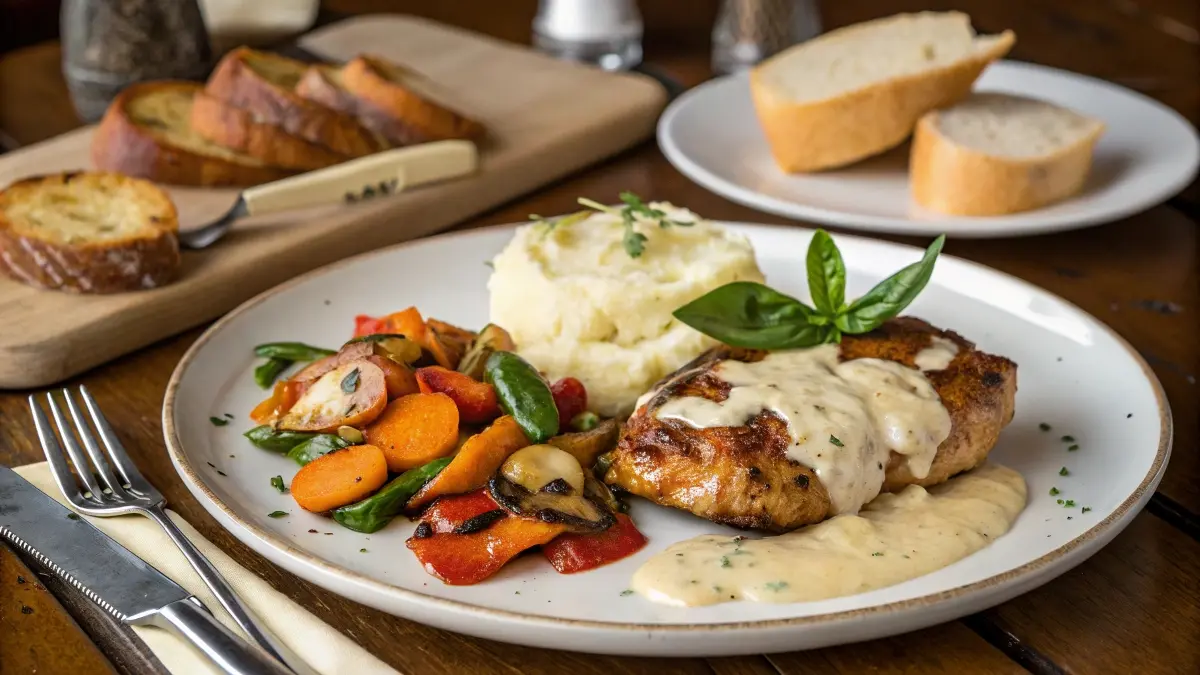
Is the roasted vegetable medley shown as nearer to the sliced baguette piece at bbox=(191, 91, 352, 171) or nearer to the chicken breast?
the chicken breast

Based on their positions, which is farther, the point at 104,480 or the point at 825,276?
the point at 825,276

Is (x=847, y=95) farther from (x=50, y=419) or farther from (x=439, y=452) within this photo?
(x=50, y=419)

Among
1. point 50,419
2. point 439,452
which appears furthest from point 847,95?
point 50,419

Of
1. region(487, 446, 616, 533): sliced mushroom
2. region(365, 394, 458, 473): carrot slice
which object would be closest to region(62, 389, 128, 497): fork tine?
region(365, 394, 458, 473): carrot slice

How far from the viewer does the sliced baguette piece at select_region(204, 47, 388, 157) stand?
4523mm

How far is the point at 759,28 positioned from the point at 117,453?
12.3 feet

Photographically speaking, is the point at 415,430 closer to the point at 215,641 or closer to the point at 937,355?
the point at 215,641

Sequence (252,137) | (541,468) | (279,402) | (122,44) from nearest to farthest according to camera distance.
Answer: (541,468)
(279,402)
(252,137)
(122,44)

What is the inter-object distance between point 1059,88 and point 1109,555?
3.24m

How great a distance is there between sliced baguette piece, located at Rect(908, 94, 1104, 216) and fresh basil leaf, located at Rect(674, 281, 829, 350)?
153cm

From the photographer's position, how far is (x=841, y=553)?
2.38 meters

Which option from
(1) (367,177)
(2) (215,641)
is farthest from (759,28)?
(2) (215,641)

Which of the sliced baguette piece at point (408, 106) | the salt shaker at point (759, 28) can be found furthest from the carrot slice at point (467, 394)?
the salt shaker at point (759, 28)

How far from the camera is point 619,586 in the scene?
2.37m
